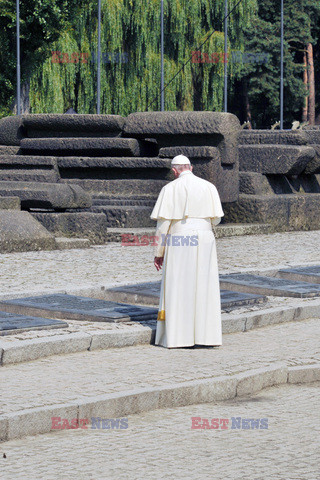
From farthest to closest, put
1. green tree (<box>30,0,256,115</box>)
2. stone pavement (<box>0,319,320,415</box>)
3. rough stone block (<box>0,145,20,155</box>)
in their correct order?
green tree (<box>30,0,256,115</box>) < rough stone block (<box>0,145,20,155</box>) < stone pavement (<box>0,319,320,415</box>)

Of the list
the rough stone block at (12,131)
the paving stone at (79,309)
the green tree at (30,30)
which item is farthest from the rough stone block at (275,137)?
the paving stone at (79,309)

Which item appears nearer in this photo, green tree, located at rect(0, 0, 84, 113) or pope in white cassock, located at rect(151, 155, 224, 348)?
pope in white cassock, located at rect(151, 155, 224, 348)

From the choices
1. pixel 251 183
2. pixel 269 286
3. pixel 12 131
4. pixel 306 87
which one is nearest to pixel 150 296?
pixel 269 286

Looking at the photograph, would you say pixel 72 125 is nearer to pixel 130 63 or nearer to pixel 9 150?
pixel 9 150

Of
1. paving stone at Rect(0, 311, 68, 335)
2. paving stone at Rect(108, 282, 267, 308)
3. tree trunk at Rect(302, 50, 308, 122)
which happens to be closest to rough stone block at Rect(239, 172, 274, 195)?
paving stone at Rect(108, 282, 267, 308)

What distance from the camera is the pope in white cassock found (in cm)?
785

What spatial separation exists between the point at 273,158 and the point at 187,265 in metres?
12.7

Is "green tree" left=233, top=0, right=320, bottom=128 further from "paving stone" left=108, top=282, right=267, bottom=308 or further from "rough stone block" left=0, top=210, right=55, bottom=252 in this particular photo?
"paving stone" left=108, top=282, right=267, bottom=308

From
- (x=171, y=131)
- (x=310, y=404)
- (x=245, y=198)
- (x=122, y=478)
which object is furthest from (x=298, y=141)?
(x=122, y=478)

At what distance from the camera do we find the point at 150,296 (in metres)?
9.72

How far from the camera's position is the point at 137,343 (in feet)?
26.2

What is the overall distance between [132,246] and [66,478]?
441 inches

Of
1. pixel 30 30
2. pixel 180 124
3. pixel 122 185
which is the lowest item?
pixel 122 185

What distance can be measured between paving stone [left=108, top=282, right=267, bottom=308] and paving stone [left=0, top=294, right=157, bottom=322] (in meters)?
0.54
